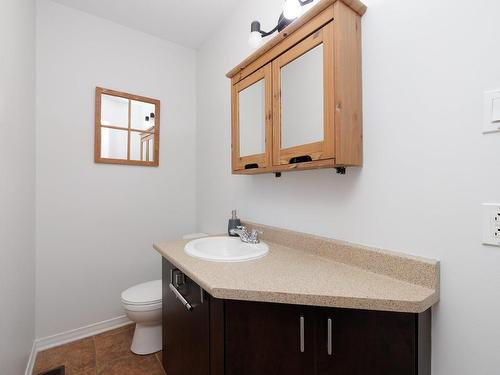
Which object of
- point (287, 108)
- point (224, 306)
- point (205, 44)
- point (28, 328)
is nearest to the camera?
point (224, 306)

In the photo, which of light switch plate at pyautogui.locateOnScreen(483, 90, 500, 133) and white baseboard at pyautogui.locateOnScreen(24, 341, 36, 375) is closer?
light switch plate at pyautogui.locateOnScreen(483, 90, 500, 133)

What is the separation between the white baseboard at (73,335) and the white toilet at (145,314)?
0.40m

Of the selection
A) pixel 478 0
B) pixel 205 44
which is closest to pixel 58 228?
pixel 205 44

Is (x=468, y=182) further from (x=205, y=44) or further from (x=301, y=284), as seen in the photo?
(x=205, y=44)

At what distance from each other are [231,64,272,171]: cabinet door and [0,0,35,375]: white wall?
44.0 inches

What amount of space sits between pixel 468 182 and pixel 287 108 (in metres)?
0.79

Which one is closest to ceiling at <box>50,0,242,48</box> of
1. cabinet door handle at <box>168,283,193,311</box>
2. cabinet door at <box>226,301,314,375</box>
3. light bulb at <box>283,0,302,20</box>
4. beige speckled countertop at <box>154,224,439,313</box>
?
light bulb at <box>283,0,302,20</box>

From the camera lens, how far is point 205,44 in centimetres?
236

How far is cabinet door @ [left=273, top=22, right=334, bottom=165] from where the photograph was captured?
1012 millimetres

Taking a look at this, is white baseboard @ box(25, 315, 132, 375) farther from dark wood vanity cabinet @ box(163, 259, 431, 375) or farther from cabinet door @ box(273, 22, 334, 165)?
cabinet door @ box(273, 22, 334, 165)

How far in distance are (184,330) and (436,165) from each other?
1.27 metres

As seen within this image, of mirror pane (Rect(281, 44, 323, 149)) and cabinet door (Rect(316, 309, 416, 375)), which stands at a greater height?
mirror pane (Rect(281, 44, 323, 149))

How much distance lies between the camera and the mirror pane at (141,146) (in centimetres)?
218

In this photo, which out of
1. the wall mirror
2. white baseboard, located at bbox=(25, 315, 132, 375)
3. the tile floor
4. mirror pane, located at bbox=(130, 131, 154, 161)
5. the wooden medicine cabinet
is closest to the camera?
the wooden medicine cabinet
